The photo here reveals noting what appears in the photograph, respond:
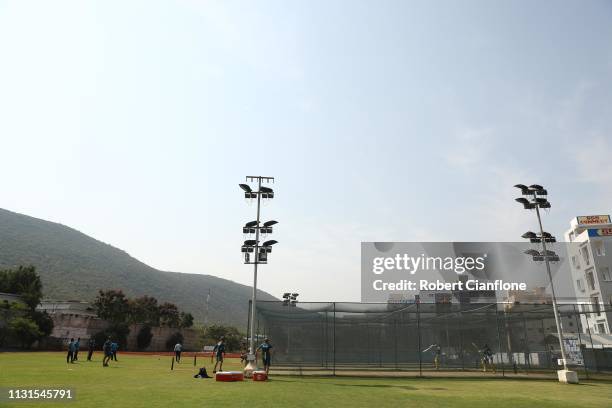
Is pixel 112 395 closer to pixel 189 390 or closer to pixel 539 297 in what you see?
pixel 189 390

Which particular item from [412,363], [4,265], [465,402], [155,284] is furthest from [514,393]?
[155,284]

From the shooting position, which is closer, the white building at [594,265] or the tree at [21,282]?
the white building at [594,265]

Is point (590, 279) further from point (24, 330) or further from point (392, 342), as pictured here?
point (24, 330)

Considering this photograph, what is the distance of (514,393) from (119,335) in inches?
2240

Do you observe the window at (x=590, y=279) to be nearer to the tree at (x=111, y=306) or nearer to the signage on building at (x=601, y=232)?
the signage on building at (x=601, y=232)

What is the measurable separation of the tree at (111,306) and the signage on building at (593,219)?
272 feet

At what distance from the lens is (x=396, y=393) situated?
12.8m

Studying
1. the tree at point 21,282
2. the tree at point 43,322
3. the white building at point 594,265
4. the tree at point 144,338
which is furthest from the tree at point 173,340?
the white building at point 594,265

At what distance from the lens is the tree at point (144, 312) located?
246ft

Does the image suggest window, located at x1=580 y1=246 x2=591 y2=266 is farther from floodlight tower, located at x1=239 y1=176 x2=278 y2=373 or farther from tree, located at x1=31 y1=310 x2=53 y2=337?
tree, located at x1=31 y1=310 x2=53 y2=337

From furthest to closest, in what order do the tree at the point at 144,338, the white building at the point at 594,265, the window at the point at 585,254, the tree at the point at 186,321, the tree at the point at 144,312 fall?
the tree at the point at 186,321 < the tree at the point at 144,312 < the window at the point at 585,254 < the tree at the point at 144,338 < the white building at the point at 594,265

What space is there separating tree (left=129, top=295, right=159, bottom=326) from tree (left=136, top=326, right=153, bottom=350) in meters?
14.4

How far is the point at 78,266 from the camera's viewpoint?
149250 mm

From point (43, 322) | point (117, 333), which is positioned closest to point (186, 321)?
point (117, 333)
